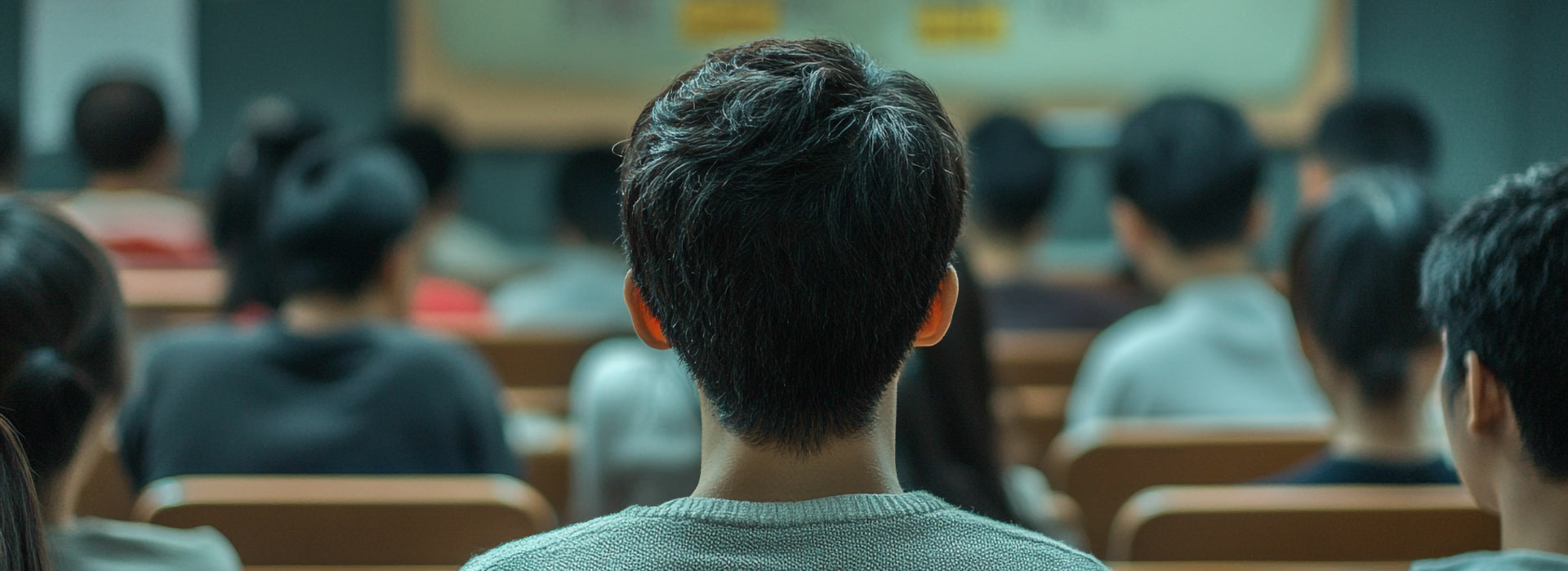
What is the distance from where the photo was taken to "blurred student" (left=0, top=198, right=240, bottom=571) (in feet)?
3.89

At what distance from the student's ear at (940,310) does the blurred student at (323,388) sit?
130cm

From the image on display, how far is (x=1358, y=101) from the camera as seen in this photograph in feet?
12.4

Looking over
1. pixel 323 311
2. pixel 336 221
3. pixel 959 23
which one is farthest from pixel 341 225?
pixel 959 23

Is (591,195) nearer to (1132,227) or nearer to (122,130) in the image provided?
(122,130)

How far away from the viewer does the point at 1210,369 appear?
2.39 metres

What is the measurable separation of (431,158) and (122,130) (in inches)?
38.1

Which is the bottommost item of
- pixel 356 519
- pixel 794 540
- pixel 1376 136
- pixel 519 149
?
pixel 519 149

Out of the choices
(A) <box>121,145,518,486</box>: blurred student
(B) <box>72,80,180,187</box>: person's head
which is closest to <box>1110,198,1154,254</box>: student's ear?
(A) <box>121,145,518,486</box>: blurred student

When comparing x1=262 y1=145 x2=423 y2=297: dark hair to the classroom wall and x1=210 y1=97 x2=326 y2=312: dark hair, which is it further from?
the classroom wall

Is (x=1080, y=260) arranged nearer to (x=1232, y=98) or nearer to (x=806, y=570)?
(x=1232, y=98)

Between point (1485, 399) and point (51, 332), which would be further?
point (51, 332)

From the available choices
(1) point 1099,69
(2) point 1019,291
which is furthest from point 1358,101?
(1) point 1099,69

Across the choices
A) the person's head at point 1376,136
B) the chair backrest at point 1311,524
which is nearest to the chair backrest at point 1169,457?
the chair backrest at point 1311,524

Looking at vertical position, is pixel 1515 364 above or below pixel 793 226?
below
